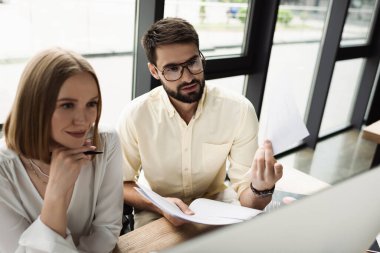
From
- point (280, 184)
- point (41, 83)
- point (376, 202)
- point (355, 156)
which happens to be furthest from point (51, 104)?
point (355, 156)

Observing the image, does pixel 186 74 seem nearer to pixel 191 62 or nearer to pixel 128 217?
pixel 191 62

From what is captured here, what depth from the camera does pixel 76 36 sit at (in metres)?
1.73

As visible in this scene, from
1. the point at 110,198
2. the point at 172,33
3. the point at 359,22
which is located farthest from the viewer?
the point at 359,22

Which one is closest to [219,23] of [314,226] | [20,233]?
[20,233]

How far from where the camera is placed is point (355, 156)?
365 cm

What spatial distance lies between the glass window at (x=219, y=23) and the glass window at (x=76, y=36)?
0.49m

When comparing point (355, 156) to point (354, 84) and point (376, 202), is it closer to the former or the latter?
point (354, 84)

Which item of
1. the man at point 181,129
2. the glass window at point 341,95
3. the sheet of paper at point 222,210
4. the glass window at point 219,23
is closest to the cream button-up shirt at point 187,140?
the man at point 181,129

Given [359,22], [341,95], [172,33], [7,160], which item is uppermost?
[359,22]

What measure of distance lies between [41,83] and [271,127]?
26.3 inches

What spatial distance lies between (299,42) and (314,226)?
3.25 meters

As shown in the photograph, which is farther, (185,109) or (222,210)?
(185,109)

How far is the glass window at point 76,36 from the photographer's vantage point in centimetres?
153

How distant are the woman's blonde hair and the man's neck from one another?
23.7 inches
